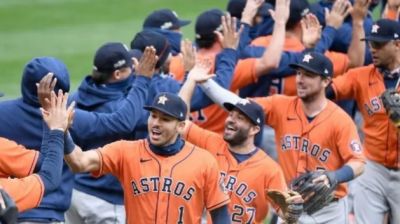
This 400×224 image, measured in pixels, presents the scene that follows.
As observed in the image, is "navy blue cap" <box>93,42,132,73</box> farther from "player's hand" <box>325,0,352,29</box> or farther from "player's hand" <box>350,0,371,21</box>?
"player's hand" <box>350,0,371,21</box>

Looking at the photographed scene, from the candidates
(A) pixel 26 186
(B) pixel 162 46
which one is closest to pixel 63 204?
(A) pixel 26 186

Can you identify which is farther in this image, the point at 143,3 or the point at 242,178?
the point at 143,3

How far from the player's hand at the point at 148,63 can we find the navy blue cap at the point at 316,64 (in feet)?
3.94

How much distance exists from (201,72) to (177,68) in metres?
1.22

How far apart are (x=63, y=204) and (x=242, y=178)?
4.10 ft

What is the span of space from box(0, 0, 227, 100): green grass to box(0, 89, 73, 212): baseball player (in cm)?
617

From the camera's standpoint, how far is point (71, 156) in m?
6.56

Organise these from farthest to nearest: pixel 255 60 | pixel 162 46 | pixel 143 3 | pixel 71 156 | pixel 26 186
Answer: pixel 143 3 → pixel 255 60 → pixel 162 46 → pixel 71 156 → pixel 26 186

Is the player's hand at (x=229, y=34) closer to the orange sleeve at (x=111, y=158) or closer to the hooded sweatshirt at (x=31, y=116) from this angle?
the orange sleeve at (x=111, y=158)

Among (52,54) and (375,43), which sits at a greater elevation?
(375,43)

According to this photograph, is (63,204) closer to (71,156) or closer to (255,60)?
(71,156)

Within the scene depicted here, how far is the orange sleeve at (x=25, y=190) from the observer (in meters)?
5.96

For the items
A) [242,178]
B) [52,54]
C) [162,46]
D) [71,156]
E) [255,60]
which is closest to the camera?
[71,156]

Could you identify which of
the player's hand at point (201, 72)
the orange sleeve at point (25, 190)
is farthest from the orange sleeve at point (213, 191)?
the player's hand at point (201, 72)
